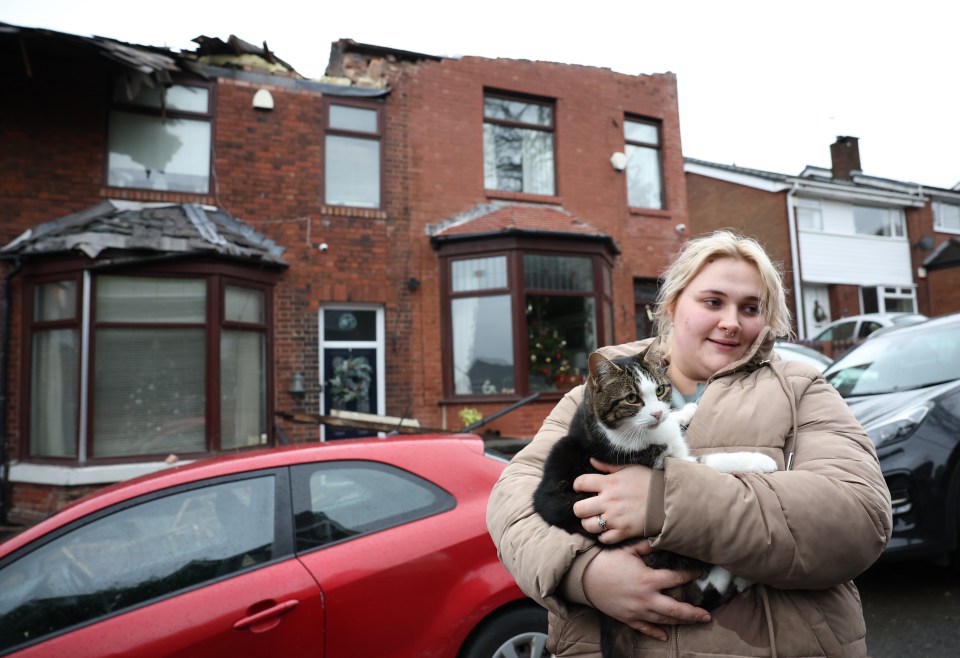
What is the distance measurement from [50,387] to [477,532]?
25.6 feet

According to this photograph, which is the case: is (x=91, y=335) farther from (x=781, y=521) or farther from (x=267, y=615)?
(x=781, y=521)

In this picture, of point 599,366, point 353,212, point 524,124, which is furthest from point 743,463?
point 524,124

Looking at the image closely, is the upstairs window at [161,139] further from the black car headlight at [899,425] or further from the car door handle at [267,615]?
the black car headlight at [899,425]

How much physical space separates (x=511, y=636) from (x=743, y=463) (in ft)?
6.08

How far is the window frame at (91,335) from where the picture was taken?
7609mm

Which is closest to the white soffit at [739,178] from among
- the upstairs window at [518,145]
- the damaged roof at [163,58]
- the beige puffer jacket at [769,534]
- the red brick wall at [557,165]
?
the red brick wall at [557,165]

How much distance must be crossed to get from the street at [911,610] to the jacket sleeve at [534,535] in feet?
9.26

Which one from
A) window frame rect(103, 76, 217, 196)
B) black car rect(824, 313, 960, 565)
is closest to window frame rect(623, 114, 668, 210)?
window frame rect(103, 76, 217, 196)

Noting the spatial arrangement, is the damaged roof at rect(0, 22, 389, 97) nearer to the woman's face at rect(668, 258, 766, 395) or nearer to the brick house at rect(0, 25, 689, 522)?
the brick house at rect(0, 25, 689, 522)

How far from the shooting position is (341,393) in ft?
31.3

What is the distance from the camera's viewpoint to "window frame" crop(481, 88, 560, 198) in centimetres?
1102

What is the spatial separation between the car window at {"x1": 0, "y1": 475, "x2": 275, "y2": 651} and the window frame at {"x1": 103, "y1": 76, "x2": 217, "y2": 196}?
759cm

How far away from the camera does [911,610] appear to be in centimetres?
381

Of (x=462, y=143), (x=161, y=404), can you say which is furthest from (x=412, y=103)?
(x=161, y=404)
